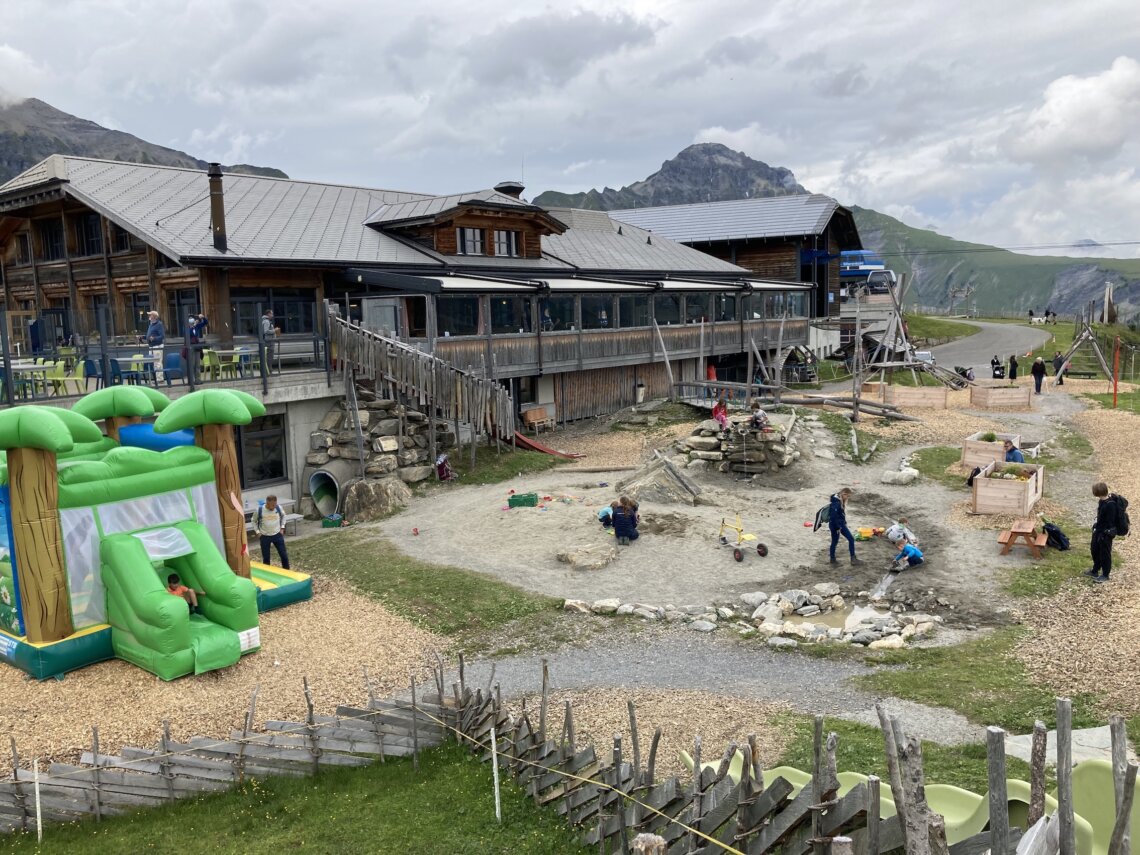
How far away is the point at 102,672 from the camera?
11836 mm

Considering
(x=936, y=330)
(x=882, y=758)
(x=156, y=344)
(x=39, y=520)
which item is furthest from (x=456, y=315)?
(x=936, y=330)

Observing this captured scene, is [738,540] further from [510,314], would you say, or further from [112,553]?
[510,314]

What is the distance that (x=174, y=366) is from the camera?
20609 millimetres

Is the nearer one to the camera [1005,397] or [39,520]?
[39,520]

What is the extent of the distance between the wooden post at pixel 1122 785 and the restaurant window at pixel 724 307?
33.5 metres

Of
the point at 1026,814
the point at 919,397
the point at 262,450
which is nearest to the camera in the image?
the point at 1026,814

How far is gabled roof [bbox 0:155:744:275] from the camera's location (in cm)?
2498

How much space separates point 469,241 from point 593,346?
6169mm

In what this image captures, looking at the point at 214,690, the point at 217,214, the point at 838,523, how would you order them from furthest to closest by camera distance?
the point at 217,214 → the point at 838,523 → the point at 214,690

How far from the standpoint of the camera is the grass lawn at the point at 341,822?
821 cm

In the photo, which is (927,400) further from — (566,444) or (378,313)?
(378,313)

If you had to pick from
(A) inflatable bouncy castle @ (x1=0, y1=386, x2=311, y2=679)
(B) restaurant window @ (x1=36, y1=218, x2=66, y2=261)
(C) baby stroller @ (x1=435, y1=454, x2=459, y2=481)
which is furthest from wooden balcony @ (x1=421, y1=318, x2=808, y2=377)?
(B) restaurant window @ (x1=36, y1=218, x2=66, y2=261)

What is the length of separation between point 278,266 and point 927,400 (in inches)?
962

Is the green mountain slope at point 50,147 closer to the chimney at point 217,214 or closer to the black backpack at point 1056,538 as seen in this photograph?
the chimney at point 217,214
